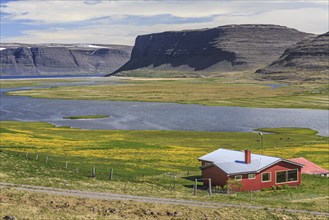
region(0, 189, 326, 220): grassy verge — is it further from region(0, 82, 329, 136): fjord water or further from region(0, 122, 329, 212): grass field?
region(0, 82, 329, 136): fjord water

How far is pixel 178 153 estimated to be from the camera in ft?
235

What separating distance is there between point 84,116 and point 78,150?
63756mm

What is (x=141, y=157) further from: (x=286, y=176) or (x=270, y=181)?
(x=286, y=176)

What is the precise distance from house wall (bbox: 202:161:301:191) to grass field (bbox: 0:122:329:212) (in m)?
1.34

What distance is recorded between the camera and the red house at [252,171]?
4841 cm

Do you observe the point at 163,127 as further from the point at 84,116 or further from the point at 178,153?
the point at 178,153

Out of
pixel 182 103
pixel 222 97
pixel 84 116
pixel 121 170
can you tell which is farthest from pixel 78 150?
pixel 222 97

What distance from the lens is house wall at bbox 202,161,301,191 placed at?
48.3 m

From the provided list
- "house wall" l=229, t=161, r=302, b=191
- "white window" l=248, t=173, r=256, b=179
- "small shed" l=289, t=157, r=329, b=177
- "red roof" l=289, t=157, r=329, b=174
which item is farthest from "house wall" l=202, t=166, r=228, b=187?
"red roof" l=289, t=157, r=329, b=174

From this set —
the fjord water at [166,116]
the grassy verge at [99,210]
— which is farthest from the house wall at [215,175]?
the fjord water at [166,116]

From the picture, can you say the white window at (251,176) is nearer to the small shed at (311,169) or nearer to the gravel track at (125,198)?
the small shed at (311,169)

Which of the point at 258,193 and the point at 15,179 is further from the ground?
the point at 15,179

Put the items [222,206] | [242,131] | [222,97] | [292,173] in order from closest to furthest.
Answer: [222,206] < [292,173] < [242,131] < [222,97]

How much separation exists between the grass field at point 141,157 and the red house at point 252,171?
5.31 ft
